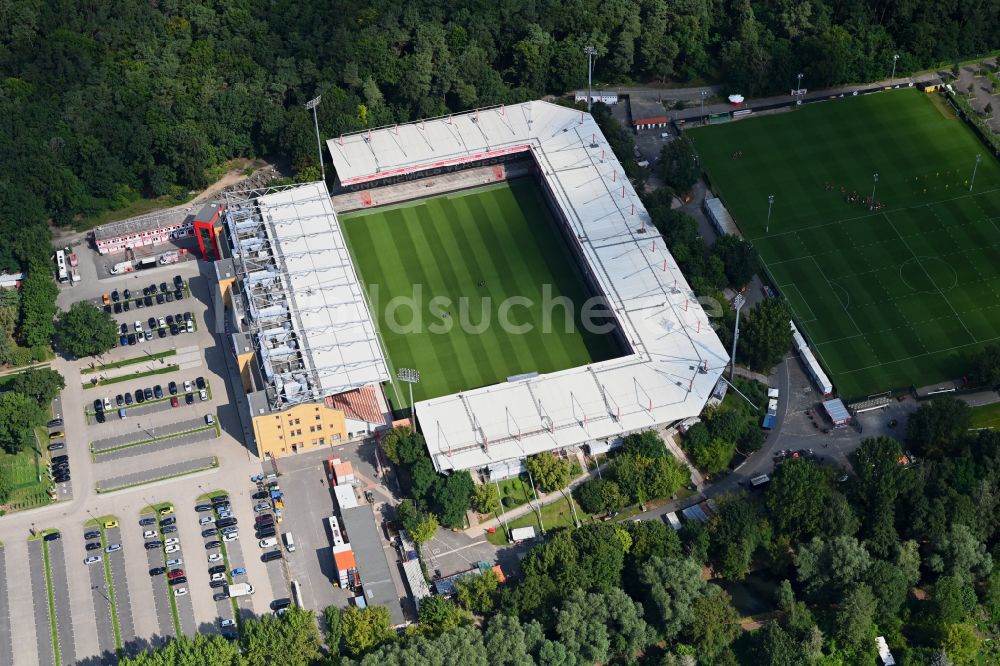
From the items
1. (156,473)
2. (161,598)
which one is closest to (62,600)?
(161,598)

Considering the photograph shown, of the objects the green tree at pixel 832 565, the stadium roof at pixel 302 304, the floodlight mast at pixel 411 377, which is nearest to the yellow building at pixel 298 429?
the stadium roof at pixel 302 304

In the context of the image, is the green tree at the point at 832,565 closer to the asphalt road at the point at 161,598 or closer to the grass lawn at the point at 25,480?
the asphalt road at the point at 161,598

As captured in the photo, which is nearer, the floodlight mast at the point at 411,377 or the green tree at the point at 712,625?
the green tree at the point at 712,625

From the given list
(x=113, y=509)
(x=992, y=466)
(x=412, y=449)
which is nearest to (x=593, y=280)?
(x=412, y=449)

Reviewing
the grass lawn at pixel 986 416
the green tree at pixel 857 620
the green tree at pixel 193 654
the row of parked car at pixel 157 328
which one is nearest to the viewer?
the green tree at pixel 193 654

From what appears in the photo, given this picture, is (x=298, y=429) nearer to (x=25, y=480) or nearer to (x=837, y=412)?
(x=25, y=480)

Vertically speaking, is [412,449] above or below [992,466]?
above

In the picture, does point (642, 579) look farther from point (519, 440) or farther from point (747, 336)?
point (747, 336)
